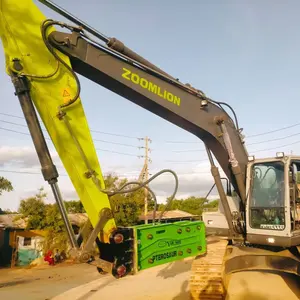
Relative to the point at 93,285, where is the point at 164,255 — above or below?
above

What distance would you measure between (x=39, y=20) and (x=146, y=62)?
1.69 metres

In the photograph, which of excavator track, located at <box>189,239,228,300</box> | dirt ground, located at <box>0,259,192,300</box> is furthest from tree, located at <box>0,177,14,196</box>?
excavator track, located at <box>189,239,228,300</box>

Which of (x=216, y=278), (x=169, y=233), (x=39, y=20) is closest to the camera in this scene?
(x=39, y=20)

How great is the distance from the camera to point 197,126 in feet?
20.0

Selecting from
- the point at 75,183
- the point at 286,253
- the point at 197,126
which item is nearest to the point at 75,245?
the point at 75,183

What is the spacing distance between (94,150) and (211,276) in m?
4.94

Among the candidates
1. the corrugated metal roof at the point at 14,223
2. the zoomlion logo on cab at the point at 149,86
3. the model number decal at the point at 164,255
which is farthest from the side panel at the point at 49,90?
the corrugated metal roof at the point at 14,223

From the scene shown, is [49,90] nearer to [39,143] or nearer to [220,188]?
[39,143]

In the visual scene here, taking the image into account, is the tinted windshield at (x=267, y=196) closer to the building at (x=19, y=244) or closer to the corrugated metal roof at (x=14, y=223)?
the building at (x=19, y=244)

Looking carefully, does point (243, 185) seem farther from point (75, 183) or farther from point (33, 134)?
point (33, 134)

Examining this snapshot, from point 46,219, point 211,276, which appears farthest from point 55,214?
point 211,276

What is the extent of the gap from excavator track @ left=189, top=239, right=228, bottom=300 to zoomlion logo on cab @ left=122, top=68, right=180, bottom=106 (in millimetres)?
3576

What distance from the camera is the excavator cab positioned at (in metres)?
6.12

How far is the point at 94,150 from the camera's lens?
13.4 ft
